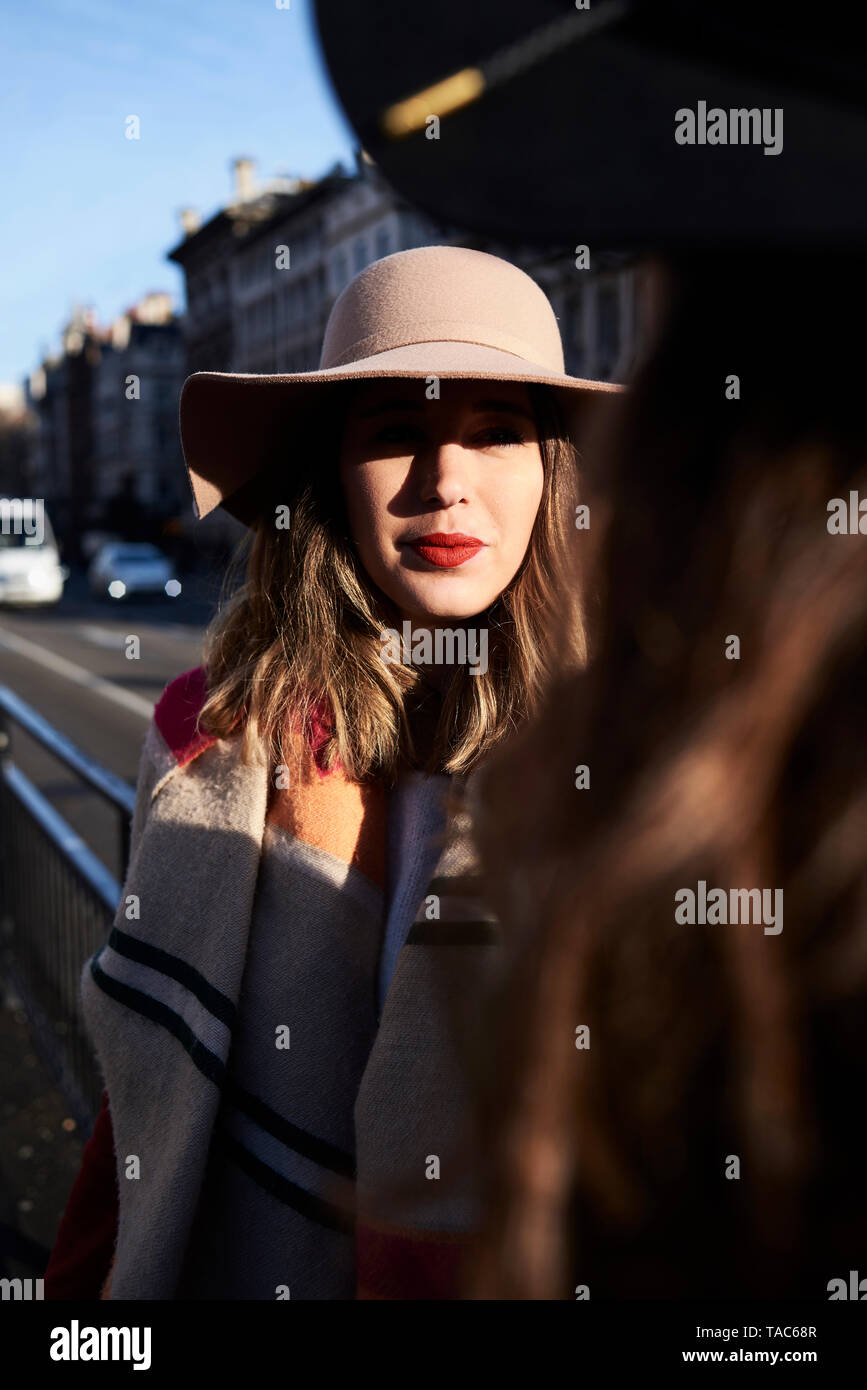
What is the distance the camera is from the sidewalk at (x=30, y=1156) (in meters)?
3.08

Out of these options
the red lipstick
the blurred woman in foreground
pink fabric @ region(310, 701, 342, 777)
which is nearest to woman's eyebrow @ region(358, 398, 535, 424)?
the red lipstick

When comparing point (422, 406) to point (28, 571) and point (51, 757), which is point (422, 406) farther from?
point (28, 571)

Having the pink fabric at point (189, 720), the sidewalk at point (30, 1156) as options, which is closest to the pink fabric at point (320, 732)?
the pink fabric at point (189, 720)

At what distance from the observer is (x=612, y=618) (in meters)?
0.55

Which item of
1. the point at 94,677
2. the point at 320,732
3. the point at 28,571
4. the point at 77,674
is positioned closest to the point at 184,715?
the point at 320,732

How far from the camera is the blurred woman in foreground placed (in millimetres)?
514

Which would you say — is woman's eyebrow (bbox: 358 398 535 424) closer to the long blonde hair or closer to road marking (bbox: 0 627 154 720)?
the long blonde hair

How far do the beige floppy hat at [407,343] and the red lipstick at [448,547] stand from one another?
19 centimetres

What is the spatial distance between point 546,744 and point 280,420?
1.19 metres

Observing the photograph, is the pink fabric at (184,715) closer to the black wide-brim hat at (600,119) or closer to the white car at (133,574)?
the black wide-brim hat at (600,119)

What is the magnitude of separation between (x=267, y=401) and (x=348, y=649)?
351 millimetres

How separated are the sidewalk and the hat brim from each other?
7.15 feet
